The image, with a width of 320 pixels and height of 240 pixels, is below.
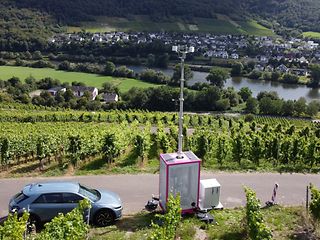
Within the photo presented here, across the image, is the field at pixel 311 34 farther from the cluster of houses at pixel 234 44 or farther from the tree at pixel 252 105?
the tree at pixel 252 105

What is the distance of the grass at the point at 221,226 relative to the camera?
13.2m

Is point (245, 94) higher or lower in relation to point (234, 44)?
lower

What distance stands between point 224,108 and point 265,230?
76.9 metres

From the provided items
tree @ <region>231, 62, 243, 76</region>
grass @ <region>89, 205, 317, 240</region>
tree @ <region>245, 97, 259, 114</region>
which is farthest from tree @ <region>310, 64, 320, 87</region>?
grass @ <region>89, 205, 317, 240</region>

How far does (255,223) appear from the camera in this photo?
11344 millimetres

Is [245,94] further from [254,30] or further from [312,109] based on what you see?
[254,30]

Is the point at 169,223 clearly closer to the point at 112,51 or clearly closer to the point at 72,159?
the point at 72,159

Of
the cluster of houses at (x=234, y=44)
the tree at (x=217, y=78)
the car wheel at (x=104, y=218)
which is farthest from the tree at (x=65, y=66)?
the car wheel at (x=104, y=218)

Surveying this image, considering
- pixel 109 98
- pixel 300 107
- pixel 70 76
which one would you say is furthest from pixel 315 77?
pixel 70 76

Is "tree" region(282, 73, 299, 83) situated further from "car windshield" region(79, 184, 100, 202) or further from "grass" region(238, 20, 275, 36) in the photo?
"car windshield" region(79, 184, 100, 202)

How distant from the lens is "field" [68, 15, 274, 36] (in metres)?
Result: 180

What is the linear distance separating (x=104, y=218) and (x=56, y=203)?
5.36 feet

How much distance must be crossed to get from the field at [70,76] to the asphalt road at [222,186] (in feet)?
255

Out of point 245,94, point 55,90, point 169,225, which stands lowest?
point 55,90
